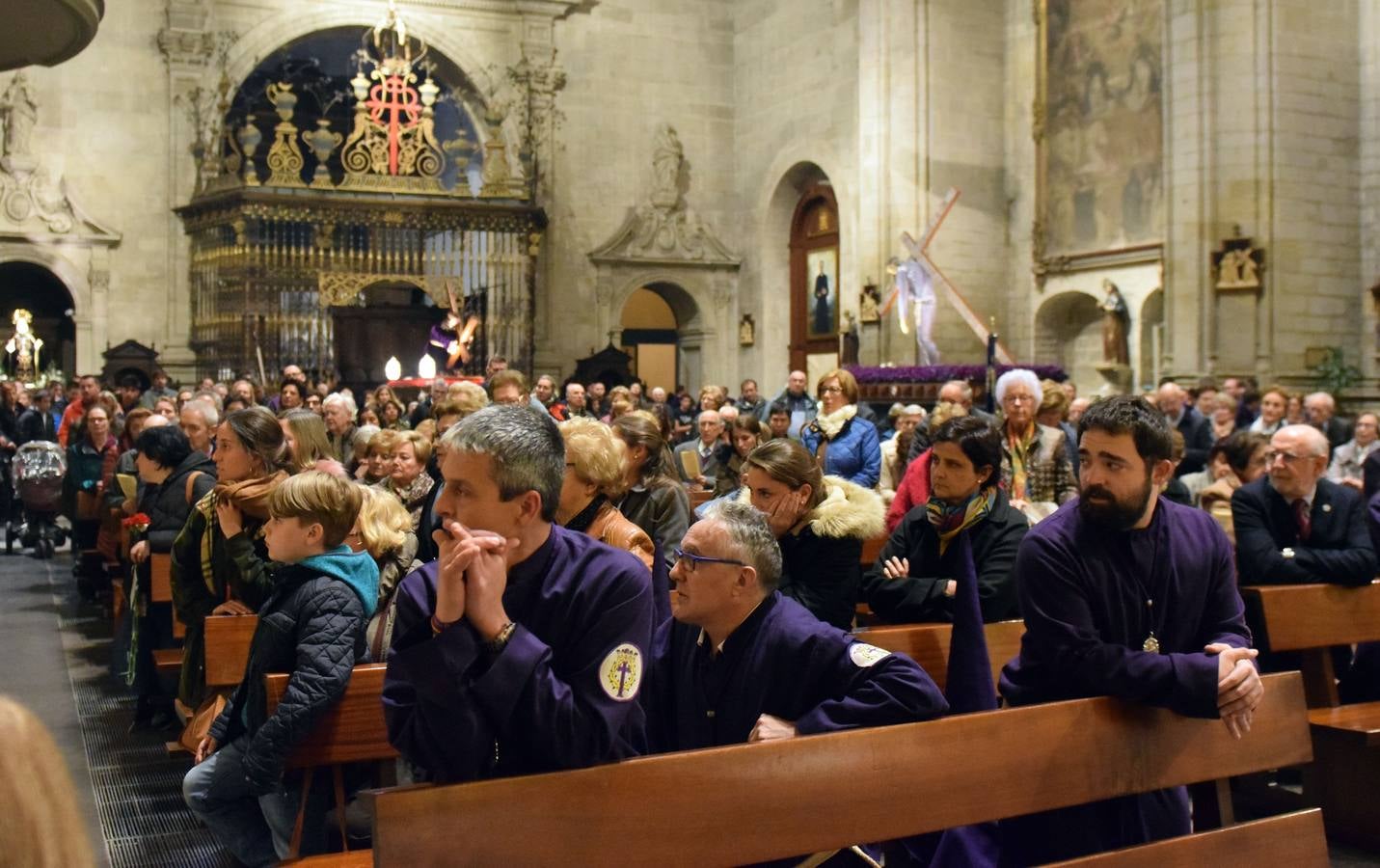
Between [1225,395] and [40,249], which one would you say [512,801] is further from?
[40,249]

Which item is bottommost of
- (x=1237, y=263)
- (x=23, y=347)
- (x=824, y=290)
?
(x=23, y=347)

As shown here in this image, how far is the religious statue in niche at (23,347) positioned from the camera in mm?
21078

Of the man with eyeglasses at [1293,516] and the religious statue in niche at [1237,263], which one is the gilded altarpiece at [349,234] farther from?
the man with eyeglasses at [1293,516]

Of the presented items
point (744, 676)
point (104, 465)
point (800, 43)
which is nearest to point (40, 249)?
point (104, 465)

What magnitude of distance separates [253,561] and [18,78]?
17.7 metres

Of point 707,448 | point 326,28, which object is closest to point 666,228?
point 326,28

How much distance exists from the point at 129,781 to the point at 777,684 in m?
3.95

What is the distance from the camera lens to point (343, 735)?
373 cm

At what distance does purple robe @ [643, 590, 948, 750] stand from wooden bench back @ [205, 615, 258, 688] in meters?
1.85

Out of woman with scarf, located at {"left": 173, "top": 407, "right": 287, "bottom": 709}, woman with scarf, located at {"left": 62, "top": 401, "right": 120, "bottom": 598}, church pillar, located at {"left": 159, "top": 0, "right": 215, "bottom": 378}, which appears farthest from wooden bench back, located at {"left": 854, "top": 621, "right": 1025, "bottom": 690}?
church pillar, located at {"left": 159, "top": 0, "right": 215, "bottom": 378}

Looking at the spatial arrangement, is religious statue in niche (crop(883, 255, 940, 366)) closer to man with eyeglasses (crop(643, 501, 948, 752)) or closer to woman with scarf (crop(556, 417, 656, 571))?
woman with scarf (crop(556, 417, 656, 571))

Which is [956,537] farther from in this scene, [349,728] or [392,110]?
[392,110]

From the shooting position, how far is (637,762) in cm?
246

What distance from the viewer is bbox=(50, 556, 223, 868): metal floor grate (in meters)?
4.89
